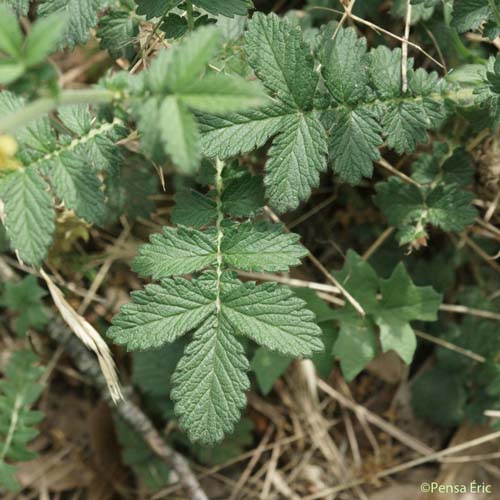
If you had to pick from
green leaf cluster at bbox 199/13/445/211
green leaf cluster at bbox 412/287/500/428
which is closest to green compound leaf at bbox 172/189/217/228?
green leaf cluster at bbox 199/13/445/211

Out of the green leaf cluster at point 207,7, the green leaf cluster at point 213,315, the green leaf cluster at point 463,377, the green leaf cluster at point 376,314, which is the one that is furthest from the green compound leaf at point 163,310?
the green leaf cluster at point 463,377

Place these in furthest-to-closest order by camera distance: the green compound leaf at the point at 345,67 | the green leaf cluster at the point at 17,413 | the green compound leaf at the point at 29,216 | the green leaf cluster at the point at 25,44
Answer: the green leaf cluster at the point at 17,413
the green compound leaf at the point at 345,67
the green compound leaf at the point at 29,216
the green leaf cluster at the point at 25,44

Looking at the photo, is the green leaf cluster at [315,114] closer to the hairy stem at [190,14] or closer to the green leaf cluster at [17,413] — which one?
the hairy stem at [190,14]

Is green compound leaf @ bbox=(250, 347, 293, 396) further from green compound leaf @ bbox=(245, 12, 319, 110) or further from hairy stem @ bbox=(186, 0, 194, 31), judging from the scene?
hairy stem @ bbox=(186, 0, 194, 31)

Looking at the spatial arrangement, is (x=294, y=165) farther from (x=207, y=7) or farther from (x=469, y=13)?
(x=469, y=13)

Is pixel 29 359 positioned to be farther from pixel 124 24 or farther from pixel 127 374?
pixel 124 24

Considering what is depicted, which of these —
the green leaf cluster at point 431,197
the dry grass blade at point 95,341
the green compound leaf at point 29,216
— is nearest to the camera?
the green compound leaf at point 29,216

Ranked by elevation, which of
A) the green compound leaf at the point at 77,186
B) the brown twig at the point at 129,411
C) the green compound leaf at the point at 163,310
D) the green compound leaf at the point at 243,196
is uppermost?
the green compound leaf at the point at 77,186

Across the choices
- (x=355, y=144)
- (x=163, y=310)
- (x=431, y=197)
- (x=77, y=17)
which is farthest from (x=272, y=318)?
(x=77, y=17)

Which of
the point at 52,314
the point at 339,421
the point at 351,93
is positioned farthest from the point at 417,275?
the point at 52,314
